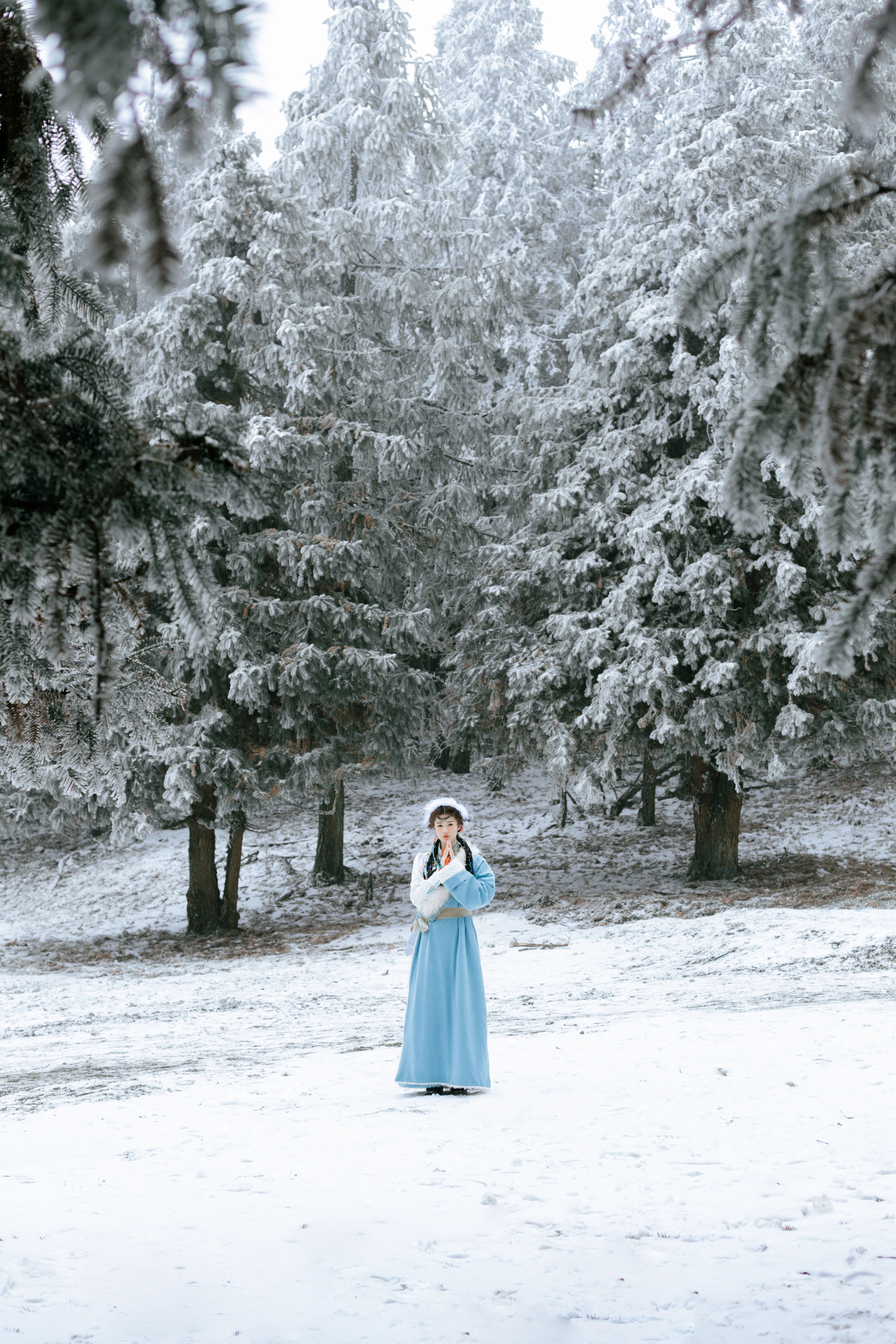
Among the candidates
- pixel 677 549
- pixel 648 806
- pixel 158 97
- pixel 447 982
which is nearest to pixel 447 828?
pixel 447 982

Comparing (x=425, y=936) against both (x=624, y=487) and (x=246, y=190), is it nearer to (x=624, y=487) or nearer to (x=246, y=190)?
(x=624, y=487)

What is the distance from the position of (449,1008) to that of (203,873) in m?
9.70

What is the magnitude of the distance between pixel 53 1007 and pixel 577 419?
378 inches

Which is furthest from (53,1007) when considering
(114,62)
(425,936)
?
(114,62)

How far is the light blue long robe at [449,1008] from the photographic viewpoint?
6.22 metres

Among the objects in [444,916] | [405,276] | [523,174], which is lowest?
[444,916]

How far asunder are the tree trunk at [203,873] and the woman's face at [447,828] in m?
8.77

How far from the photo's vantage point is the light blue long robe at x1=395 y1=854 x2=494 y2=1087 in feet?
20.4

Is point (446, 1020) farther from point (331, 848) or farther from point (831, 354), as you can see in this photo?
point (331, 848)

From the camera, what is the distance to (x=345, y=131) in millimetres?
16547

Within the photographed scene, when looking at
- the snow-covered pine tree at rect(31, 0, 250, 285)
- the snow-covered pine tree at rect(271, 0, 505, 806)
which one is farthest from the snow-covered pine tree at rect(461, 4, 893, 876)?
the snow-covered pine tree at rect(31, 0, 250, 285)

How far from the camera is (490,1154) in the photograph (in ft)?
17.1

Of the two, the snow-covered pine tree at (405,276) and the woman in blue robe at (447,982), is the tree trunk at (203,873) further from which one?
the woman in blue robe at (447,982)

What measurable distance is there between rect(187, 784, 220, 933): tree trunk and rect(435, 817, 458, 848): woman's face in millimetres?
8774
